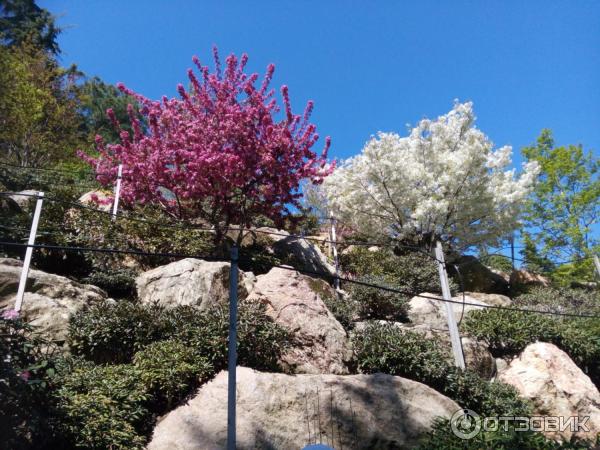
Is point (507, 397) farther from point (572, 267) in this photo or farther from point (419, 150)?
point (572, 267)

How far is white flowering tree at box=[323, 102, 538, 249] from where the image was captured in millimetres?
13227

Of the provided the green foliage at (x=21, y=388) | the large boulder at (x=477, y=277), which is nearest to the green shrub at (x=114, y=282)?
the green foliage at (x=21, y=388)

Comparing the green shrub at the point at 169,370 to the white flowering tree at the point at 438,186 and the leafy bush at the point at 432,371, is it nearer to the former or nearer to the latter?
the leafy bush at the point at 432,371

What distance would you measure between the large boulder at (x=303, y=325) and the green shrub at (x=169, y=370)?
1424mm

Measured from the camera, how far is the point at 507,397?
7.17m

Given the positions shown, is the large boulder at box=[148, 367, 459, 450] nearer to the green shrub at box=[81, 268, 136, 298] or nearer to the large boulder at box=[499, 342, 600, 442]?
the large boulder at box=[499, 342, 600, 442]

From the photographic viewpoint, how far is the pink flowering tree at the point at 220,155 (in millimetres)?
10438

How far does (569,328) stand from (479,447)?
19.3ft

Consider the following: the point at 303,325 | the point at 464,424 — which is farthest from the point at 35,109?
the point at 464,424

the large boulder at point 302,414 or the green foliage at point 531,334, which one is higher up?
the green foliage at point 531,334

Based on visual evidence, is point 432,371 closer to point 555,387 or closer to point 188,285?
point 555,387

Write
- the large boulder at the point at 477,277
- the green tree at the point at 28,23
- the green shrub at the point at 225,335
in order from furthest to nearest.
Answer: the green tree at the point at 28,23
the large boulder at the point at 477,277
the green shrub at the point at 225,335

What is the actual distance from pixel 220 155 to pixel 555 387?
7934mm

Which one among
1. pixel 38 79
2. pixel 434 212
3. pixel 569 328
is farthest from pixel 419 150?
pixel 38 79
